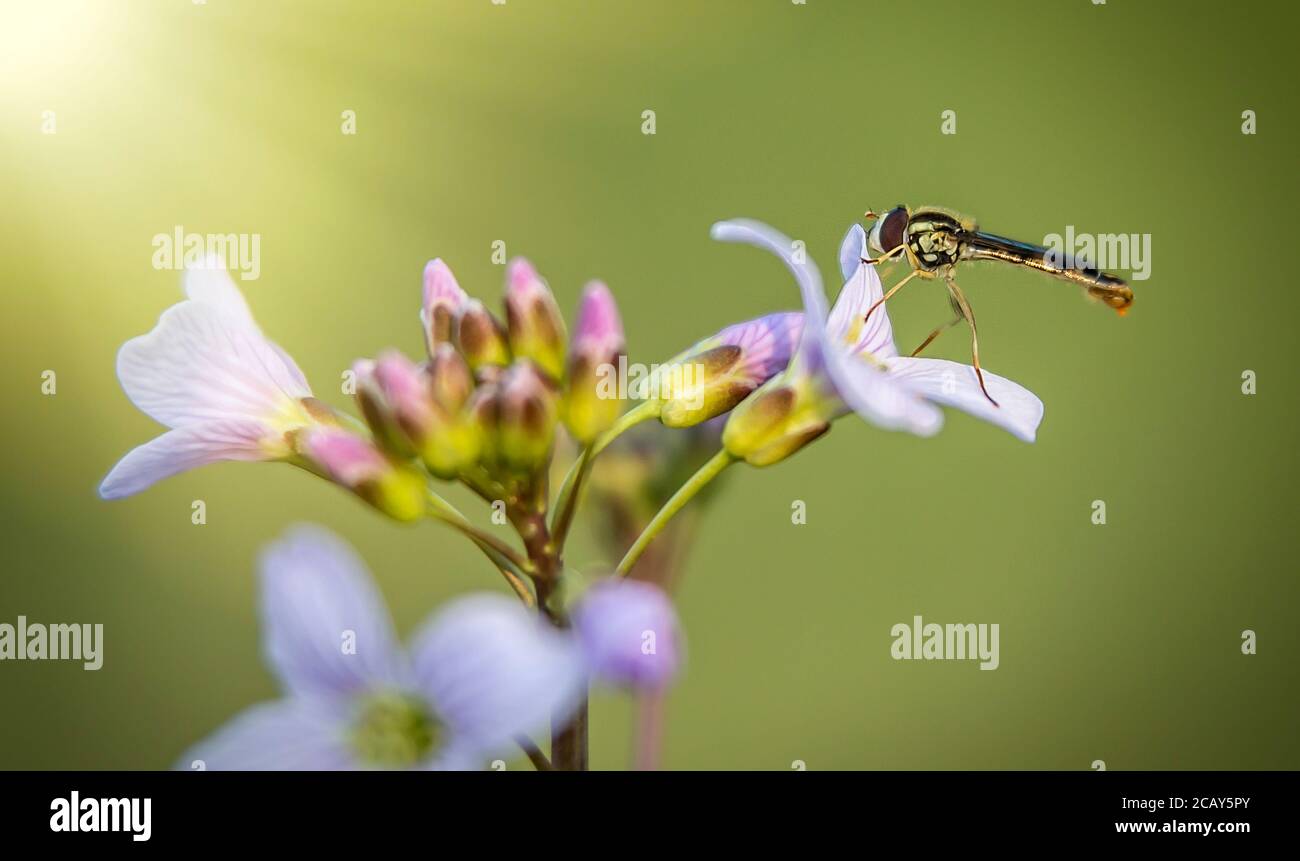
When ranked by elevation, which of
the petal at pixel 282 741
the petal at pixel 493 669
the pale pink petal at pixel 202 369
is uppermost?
the pale pink petal at pixel 202 369

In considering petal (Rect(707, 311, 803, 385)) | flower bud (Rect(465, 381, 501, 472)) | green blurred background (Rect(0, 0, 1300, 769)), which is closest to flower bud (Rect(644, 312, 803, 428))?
petal (Rect(707, 311, 803, 385))

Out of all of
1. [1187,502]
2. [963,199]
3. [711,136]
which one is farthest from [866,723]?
[711,136]

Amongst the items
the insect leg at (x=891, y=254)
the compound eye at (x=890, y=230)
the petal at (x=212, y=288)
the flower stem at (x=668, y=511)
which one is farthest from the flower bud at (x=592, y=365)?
the compound eye at (x=890, y=230)

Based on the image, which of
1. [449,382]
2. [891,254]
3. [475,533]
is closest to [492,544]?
[475,533]

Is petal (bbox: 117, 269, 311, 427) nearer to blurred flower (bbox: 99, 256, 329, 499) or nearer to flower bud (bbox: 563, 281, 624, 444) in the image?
blurred flower (bbox: 99, 256, 329, 499)

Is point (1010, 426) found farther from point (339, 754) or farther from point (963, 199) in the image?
point (963, 199)

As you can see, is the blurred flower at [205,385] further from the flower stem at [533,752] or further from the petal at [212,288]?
the flower stem at [533,752]
